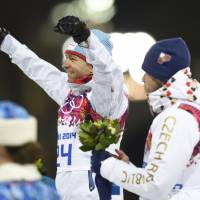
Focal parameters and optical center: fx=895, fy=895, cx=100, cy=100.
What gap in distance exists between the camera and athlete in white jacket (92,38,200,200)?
468 centimetres

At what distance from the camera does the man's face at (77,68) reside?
20.0 feet

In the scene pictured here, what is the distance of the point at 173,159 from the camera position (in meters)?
4.66

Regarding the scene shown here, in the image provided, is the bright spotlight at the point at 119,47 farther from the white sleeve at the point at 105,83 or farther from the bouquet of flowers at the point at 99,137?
the bouquet of flowers at the point at 99,137

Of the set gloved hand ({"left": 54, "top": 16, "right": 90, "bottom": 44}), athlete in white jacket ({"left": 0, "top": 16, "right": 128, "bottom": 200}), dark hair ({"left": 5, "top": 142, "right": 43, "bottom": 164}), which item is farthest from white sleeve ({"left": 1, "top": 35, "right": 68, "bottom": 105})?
dark hair ({"left": 5, "top": 142, "right": 43, "bottom": 164})

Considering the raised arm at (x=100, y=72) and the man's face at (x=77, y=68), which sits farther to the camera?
the man's face at (x=77, y=68)

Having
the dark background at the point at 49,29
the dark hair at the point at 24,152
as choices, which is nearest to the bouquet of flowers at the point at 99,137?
the dark hair at the point at 24,152

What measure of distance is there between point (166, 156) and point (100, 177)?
668 millimetres

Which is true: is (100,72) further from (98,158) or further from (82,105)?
(98,158)

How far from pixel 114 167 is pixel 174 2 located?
643 cm

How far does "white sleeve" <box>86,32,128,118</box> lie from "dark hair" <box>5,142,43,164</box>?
1.76 m

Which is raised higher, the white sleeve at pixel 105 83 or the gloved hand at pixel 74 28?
the gloved hand at pixel 74 28

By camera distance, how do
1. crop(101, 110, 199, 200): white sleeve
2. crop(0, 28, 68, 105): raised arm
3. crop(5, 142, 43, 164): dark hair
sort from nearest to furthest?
crop(5, 142, 43, 164): dark hair → crop(101, 110, 199, 200): white sleeve → crop(0, 28, 68, 105): raised arm

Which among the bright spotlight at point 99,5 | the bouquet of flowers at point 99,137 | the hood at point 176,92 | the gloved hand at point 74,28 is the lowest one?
the bright spotlight at point 99,5

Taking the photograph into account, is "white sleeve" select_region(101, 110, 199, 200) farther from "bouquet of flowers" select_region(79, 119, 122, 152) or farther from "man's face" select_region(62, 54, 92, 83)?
"man's face" select_region(62, 54, 92, 83)
